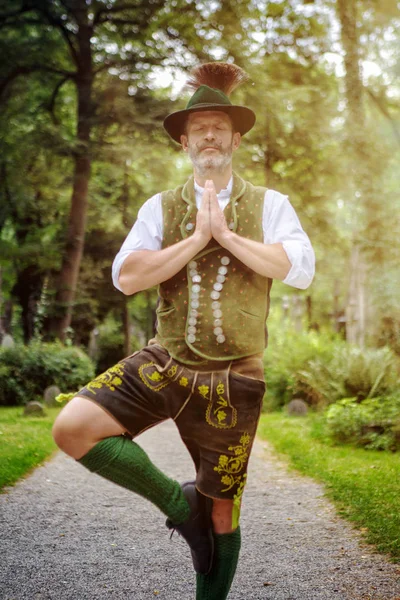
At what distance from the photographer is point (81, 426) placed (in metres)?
2.36

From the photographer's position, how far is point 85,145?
45.2 ft

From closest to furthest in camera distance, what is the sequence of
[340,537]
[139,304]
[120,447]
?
[120,447], [340,537], [139,304]

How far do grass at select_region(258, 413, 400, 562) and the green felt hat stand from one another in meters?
2.64

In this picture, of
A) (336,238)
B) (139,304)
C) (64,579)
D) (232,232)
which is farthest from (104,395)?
(139,304)

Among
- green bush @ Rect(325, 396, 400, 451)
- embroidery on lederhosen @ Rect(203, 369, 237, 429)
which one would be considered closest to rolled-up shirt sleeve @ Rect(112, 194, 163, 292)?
embroidery on lederhosen @ Rect(203, 369, 237, 429)

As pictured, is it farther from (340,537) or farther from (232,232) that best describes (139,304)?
(232,232)

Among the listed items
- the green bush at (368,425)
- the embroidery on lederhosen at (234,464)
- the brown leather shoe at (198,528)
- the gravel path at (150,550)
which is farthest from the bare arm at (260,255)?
the green bush at (368,425)

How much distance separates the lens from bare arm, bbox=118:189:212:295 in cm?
246

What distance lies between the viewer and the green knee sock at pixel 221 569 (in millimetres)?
2652

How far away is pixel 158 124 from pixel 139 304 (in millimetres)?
9203

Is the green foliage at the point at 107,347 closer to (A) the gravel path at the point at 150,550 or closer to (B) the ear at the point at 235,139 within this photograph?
(A) the gravel path at the point at 150,550

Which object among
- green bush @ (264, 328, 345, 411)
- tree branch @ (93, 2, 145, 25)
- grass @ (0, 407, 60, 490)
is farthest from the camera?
tree branch @ (93, 2, 145, 25)

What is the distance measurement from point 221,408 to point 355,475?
3.85 meters

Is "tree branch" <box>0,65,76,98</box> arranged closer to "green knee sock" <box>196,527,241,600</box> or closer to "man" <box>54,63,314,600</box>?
"man" <box>54,63,314,600</box>
